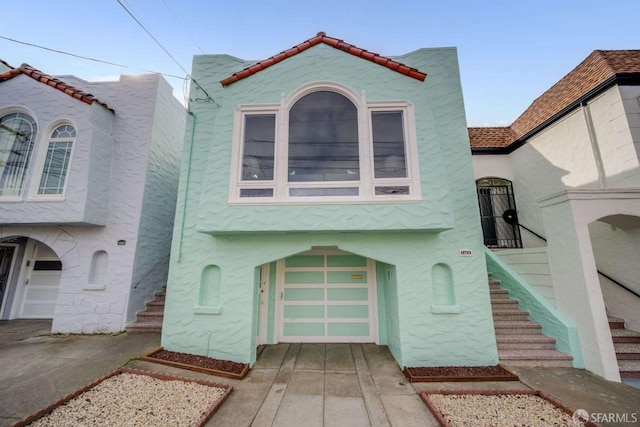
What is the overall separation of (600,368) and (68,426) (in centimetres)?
831

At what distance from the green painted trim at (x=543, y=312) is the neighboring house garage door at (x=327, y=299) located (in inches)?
136

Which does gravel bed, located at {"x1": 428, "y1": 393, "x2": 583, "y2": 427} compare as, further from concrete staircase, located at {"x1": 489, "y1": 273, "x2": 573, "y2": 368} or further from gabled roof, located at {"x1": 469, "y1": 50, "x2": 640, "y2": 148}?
gabled roof, located at {"x1": 469, "y1": 50, "x2": 640, "y2": 148}

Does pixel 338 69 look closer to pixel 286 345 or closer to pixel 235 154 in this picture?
pixel 235 154

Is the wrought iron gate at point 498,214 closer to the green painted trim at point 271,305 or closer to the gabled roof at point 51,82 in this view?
the green painted trim at point 271,305

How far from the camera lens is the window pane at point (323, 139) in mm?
5082

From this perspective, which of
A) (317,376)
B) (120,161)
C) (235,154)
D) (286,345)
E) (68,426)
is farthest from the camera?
(120,161)

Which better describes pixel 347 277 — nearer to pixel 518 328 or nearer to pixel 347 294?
pixel 347 294

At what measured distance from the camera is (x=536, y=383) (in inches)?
161

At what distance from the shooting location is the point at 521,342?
503cm

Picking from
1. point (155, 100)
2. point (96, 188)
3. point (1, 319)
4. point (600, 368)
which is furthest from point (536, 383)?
point (1, 319)

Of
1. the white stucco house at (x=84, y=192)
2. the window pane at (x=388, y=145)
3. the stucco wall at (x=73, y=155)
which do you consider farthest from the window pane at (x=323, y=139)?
the stucco wall at (x=73, y=155)

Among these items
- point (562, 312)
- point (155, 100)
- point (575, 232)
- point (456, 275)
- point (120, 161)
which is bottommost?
point (562, 312)

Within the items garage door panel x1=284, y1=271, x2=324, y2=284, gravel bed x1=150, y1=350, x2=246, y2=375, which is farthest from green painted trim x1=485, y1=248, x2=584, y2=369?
gravel bed x1=150, y1=350, x2=246, y2=375

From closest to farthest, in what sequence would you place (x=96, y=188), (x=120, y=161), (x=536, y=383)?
(x=536, y=383)
(x=96, y=188)
(x=120, y=161)
